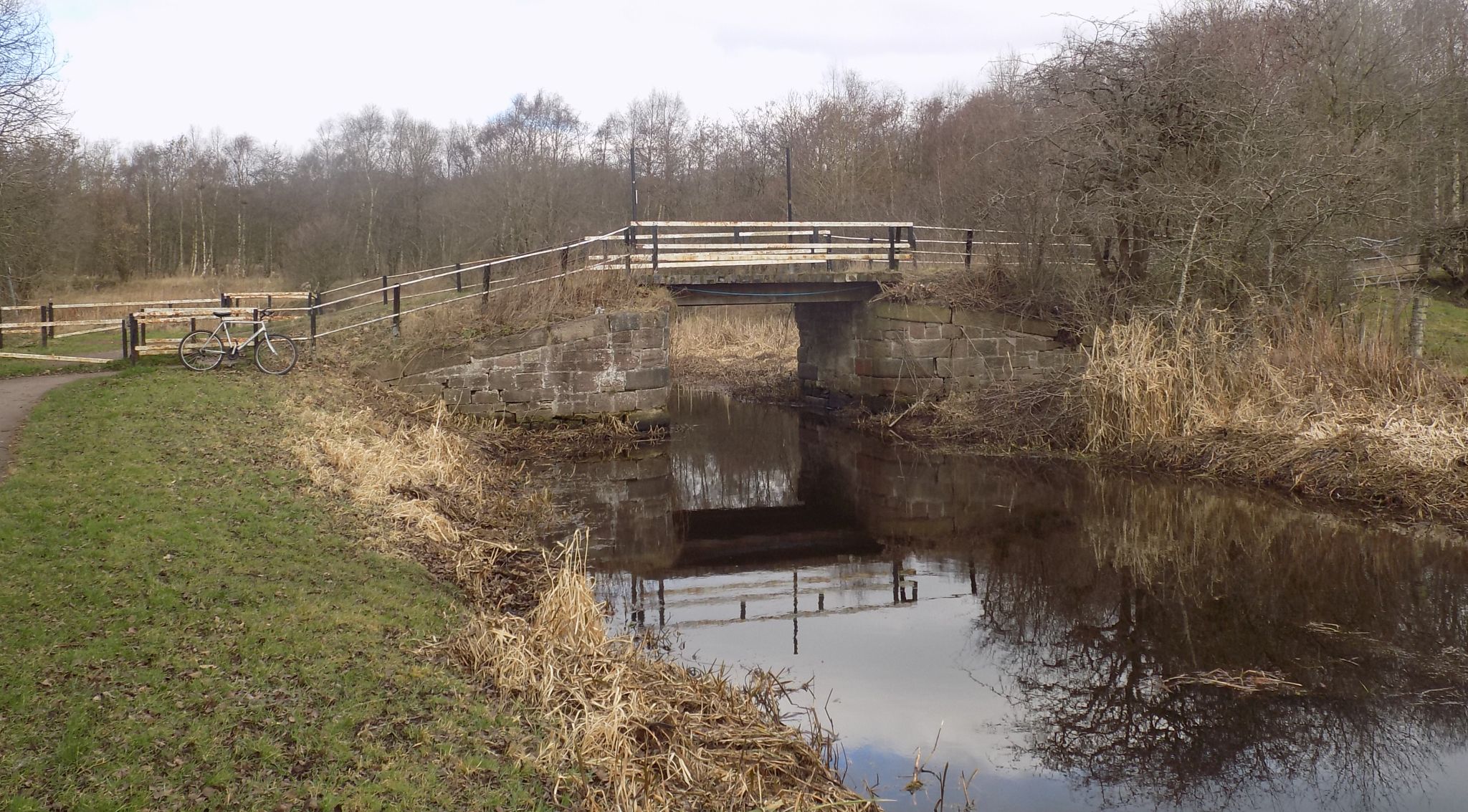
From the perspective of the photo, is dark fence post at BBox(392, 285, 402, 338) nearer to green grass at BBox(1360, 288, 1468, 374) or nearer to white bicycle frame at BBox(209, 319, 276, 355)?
white bicycle frame at BBox(209, 319, 276, 355)

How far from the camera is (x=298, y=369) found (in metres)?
15.8

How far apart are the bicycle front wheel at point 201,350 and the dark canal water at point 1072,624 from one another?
5629 mm

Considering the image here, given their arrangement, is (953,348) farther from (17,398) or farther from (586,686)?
(17,398)

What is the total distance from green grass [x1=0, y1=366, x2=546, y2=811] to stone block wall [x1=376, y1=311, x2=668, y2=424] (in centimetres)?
688

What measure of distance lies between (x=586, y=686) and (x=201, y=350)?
11.6 metres

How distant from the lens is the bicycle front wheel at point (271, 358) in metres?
15.3

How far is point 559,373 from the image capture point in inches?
672

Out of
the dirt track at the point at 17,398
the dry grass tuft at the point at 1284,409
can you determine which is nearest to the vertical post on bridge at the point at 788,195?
the dry grass tuft at the point at 1284,409

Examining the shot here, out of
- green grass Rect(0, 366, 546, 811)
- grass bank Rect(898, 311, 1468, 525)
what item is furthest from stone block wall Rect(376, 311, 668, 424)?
green grass Rect(0, 366, 546, 811)

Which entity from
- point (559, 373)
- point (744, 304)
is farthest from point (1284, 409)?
point (559, 373)

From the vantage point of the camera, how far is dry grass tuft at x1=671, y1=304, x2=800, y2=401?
86.5 feet

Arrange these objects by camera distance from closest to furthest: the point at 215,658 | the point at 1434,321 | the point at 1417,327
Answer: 1. the point at 215,658
2. the point at 1417,327
3. the point at 1434,321

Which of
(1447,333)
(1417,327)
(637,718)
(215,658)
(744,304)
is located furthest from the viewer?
(744,304)

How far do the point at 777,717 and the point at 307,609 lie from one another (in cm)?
307
